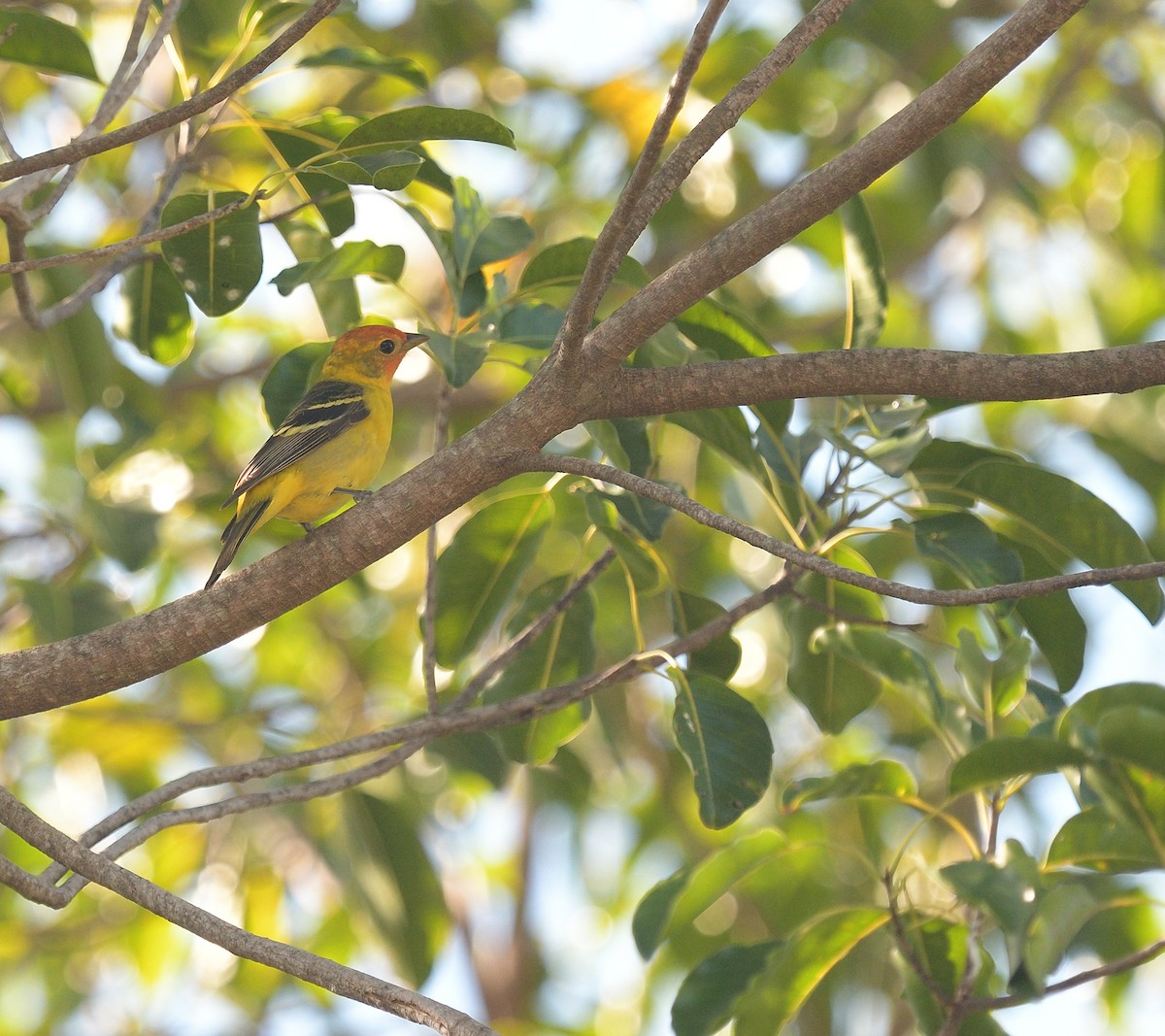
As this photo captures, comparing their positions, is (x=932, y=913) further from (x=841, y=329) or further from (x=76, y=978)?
(x=76, y=978)

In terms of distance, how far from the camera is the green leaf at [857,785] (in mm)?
3539

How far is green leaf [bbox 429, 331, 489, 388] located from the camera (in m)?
3.53

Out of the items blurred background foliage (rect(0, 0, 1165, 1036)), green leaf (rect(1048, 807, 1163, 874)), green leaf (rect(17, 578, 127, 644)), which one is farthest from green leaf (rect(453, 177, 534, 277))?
green leaf (rect(1048, 807, 1163, 874))

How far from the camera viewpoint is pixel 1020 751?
10.0 ft

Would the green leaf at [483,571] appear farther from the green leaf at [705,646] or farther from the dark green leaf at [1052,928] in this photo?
the dark green leaf at [1052,928]

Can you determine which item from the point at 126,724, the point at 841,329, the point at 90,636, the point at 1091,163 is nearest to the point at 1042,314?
the point at 1091,163

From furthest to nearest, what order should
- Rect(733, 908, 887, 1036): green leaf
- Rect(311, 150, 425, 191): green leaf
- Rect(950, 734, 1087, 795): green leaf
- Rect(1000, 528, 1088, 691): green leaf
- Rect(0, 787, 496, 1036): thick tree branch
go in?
Rect(733, 908, 887, 1036): green leaf → Rect(1000, 528, 1088, 691): green leaf → Rect(311, 150, 425, 191): green leaf → Rect(950, 734, 1087, 795): green leaf → Rect(0, 787, 496, 1036): thick tree branch

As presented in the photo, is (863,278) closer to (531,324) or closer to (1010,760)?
(531,324)

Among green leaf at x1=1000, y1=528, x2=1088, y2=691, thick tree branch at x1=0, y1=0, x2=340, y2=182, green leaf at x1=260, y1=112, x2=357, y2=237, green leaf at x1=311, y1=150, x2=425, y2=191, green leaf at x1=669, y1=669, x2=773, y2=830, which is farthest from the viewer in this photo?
green leaf at x1=260, y1=112, x2=357, y2=237

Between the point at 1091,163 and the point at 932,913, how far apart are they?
23.5ft

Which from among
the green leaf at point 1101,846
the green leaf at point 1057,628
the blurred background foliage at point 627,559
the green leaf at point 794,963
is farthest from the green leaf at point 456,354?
the green leaf at point 1101,846

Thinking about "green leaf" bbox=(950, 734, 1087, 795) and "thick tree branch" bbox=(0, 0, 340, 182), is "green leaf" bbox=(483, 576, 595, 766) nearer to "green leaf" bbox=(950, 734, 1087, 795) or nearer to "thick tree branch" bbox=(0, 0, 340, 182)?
"green leaf" bbox=(950, 734, 1087, 795)

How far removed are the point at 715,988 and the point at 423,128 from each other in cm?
278

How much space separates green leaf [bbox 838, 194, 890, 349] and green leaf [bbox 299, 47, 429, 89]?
5.23 feet
